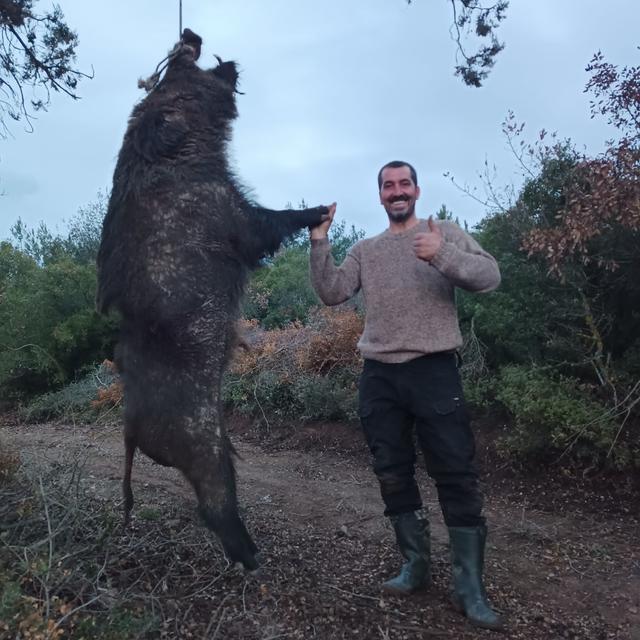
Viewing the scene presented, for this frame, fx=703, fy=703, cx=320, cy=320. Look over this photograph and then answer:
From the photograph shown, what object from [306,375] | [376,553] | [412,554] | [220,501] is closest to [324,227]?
[220,501]

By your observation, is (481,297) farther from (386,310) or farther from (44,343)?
(44,343)

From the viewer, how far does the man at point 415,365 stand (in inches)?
134

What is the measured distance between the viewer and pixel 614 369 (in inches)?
233

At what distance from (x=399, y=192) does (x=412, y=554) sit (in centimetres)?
188

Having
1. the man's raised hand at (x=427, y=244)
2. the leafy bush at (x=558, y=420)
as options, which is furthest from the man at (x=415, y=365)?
the leafy bush at (x=558, y=420)

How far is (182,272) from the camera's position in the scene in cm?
286

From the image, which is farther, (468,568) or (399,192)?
(399,192)

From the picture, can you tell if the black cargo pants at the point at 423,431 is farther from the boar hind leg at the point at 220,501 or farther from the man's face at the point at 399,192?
the boar hind leg at the point at 220,501

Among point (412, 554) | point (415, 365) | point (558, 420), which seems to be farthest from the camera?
point (558, 420)

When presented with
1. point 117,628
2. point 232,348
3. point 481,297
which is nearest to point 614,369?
point 481,297

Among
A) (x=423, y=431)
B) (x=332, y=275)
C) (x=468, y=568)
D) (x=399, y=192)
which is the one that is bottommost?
(x=468, y=568)

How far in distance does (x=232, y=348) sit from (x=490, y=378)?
14.9 ft

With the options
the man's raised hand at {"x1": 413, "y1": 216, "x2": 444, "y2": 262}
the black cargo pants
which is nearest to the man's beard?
the man's raised hand at {"x1": 413, "y1": 216, "x2": 444, "y2": 262}

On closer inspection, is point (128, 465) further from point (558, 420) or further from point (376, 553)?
point (558, 420)
